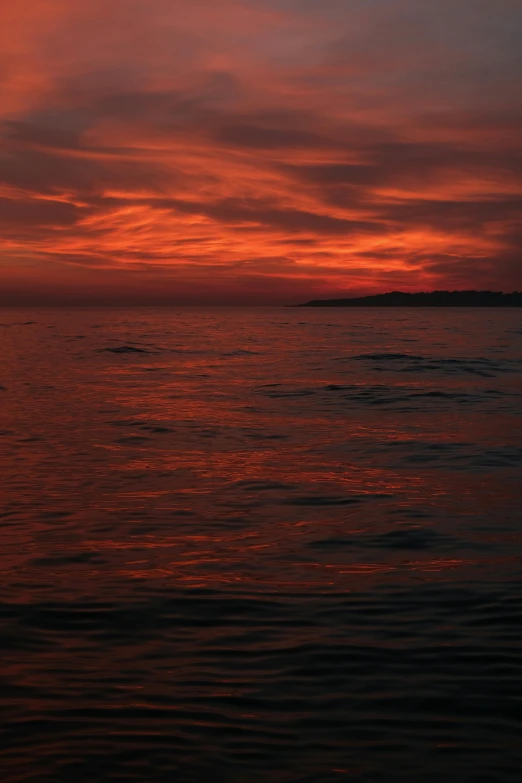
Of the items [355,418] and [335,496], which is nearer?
[335,496]

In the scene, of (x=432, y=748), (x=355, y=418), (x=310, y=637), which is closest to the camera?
(x=432, y=748)

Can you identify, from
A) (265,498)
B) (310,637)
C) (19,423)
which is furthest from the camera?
(19,423)

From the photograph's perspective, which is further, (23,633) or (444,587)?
(444,587)

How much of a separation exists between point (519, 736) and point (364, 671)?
126 centimetres

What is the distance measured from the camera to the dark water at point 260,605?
16.9 ft

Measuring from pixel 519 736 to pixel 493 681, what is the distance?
2.41ft

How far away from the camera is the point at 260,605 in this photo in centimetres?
754

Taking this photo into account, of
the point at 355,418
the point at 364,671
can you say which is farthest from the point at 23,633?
the point at 355,418

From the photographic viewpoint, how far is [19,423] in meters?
19.1

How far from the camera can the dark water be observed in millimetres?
5160

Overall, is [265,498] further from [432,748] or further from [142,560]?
[432,748]

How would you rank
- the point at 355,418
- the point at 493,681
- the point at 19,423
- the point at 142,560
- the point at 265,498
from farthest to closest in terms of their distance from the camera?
the point at 355,418 → the point at 19,423 → the point at 265,498 → the point at 142,560 → the point at 493,681

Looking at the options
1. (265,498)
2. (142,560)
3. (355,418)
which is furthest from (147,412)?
(142,560)

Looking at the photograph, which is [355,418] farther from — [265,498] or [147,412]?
[265,498]
